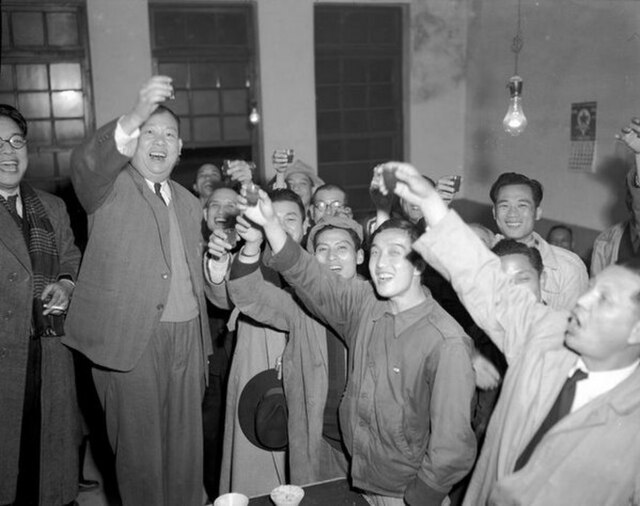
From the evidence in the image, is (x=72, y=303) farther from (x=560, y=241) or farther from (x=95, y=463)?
(x=560, y=241)

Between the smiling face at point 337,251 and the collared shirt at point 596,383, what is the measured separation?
3.74 feet

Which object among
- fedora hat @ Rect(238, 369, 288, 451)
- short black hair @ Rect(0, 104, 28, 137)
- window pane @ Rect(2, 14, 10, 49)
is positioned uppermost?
window pane @ Rect(2, 14, 10, 49)

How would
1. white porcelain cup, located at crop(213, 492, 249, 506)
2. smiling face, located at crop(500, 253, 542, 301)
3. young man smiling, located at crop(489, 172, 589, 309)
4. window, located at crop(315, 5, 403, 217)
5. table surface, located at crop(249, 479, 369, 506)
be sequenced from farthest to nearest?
1. window, located at crop(315, 5, 403, 217)
2. young man smiling, located at crop(489, 172, 589, 309)
3. smiling face, located at crop(500, 253, 542, 301)
4. table surface, located at crop(249, 479, 369, 506)
5. white porcelain cup, located at crop(213, 492, 249, 506)

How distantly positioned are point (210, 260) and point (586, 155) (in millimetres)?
4297

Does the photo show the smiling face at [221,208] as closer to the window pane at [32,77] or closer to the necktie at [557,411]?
the necktie at [557,411]

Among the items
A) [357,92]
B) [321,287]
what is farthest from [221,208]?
[357,92]

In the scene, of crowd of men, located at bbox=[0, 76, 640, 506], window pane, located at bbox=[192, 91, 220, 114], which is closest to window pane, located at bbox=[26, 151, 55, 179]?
window pane, located at bbox=[192, 91, 220, 114]

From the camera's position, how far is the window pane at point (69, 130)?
6.42m

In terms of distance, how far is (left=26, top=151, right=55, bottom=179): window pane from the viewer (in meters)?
6.41

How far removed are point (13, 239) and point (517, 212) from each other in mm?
2266

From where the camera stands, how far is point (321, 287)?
1.98 meters

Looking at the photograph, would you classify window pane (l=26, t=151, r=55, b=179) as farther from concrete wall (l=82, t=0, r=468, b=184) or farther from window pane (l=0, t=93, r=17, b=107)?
concrete wall (l=82, t=0, r=468, b=184)

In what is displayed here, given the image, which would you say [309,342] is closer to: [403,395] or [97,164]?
[403,395]

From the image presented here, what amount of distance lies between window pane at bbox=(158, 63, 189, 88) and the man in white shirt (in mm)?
5620
